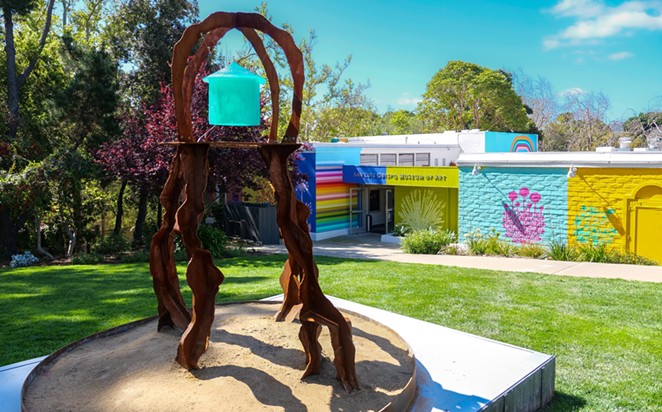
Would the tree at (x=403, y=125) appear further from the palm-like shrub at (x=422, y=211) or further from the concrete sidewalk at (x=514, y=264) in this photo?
the concrete sidewalk at (x=514, y=264)

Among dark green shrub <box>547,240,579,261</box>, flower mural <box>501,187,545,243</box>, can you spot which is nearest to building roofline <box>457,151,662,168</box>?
flower mural <box>501,187,545,243</box>

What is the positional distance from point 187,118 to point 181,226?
701 millimetres

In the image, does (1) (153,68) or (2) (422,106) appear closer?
(1) (153,68)

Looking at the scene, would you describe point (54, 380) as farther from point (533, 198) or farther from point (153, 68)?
point (153, 68)

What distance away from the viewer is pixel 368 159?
76.7 ft

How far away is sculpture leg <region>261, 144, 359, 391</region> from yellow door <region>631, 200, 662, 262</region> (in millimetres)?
12264

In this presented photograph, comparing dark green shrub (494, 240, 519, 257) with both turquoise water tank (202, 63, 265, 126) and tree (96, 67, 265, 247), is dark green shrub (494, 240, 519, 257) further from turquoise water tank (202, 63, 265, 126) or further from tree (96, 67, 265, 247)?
turquoise water tank (202, 63, 265, 126)

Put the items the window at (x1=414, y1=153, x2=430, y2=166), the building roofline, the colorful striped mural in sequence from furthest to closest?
the window at (x1=414, y1=153, x2=430, y2=166)
the colorful striped mural
the building roofline

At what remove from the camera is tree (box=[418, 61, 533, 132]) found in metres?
41.8

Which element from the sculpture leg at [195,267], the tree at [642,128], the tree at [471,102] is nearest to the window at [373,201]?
the sculpture leg at [195,267]

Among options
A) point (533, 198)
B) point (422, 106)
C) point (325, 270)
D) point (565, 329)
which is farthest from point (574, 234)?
point (422, 106)

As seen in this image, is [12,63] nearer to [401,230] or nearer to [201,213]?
[401,230]

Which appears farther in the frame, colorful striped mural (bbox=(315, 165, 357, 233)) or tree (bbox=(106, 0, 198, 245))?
colorful striped mural (bbox=(315, 165, 357, 233))

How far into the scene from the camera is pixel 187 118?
369 centimetres
